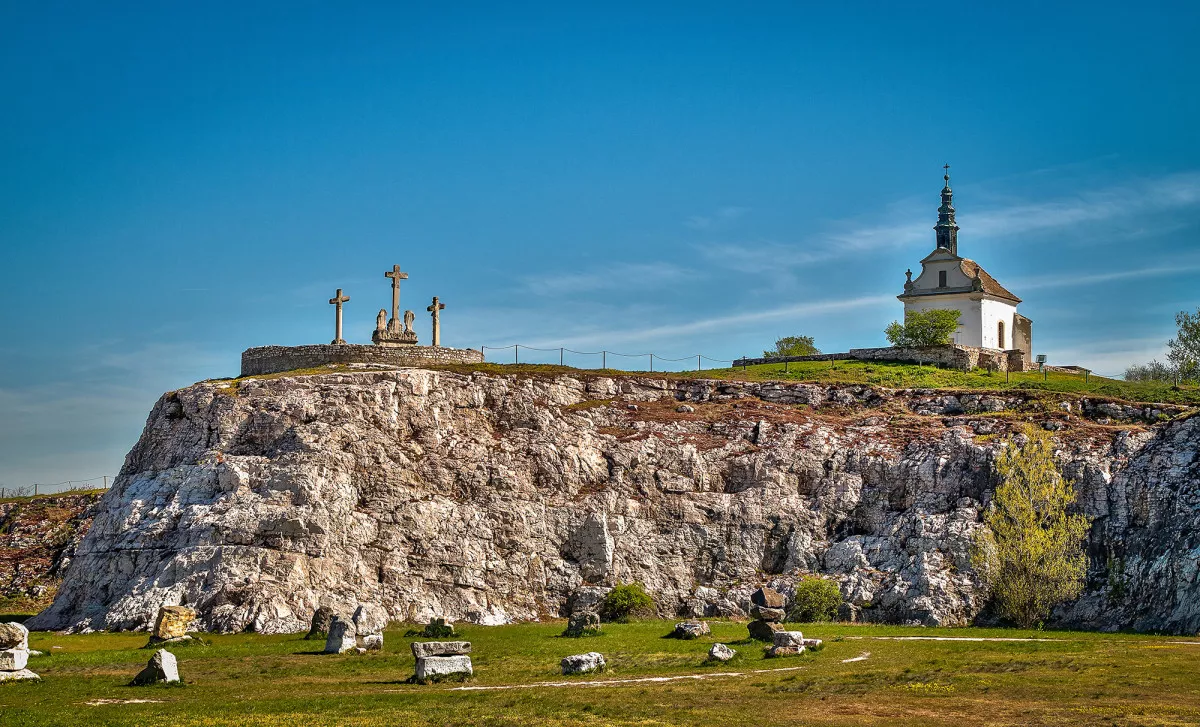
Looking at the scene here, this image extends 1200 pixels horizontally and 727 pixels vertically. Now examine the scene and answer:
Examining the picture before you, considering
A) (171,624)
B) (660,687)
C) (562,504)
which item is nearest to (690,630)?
(660,687)

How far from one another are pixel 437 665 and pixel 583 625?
14.1 metres

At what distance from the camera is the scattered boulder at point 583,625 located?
4916 cm

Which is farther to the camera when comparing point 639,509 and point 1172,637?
point 639,509

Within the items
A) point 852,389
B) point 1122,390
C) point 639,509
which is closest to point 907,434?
point 852,389

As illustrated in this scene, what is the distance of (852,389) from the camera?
7725cm

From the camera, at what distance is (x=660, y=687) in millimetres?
34156

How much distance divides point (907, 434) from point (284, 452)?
3418 cm

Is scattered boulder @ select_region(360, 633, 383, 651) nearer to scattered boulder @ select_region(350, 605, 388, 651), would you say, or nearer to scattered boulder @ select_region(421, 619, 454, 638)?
scattered boulder @ select_region(350, 605, 388, 651)

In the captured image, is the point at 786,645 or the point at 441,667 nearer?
the point at 441,667

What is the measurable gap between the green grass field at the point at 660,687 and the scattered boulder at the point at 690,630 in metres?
0.72

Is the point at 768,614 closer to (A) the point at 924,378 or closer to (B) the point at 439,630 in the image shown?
(B) the point at 439,630

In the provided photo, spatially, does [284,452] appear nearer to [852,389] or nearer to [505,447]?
[505,447]

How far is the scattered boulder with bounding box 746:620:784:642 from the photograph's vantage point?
144 feet

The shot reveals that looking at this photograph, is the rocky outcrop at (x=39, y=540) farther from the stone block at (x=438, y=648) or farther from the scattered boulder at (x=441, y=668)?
the scattered boulder at (x=441, y=668)
